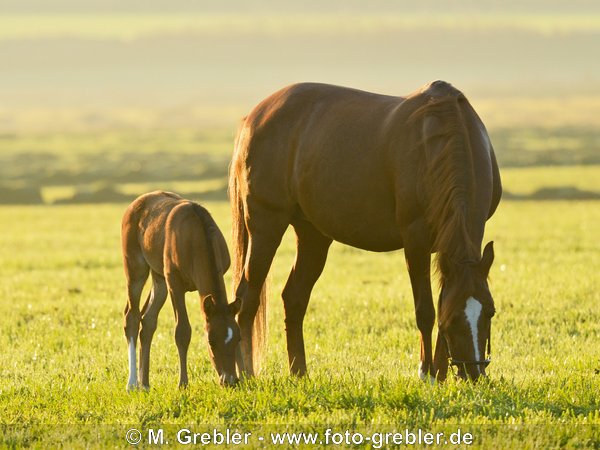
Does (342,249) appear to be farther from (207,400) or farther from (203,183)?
(203,183)

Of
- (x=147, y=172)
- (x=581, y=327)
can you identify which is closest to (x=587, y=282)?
(x=581, y=327)

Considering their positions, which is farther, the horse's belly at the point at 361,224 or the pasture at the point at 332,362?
the horse's belly at the point at 361,224

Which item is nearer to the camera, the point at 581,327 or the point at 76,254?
the point at 581,327

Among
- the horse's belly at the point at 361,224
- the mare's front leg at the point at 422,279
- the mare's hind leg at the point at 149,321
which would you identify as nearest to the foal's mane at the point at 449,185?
the mare's front leg at the point at 422,279

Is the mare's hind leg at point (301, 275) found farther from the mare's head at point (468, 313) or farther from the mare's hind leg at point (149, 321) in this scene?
the mare's head at point (468, 313)

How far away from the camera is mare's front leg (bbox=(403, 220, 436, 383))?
8.62m

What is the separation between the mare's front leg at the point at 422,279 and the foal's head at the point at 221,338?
1527 mm

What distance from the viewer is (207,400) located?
8148 millimetres

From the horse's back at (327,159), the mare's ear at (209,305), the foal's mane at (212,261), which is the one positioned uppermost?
the horse's back at (327,159)

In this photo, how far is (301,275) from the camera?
414 inches

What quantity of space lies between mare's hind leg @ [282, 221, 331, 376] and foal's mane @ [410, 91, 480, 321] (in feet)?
6.89

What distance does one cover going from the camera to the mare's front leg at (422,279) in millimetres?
8625

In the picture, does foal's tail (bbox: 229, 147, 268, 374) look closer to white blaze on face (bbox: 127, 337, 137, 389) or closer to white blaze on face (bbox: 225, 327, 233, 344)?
white blaze on face (bbox: 127, 337, 137, 389)

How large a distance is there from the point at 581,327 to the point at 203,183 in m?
42.5
